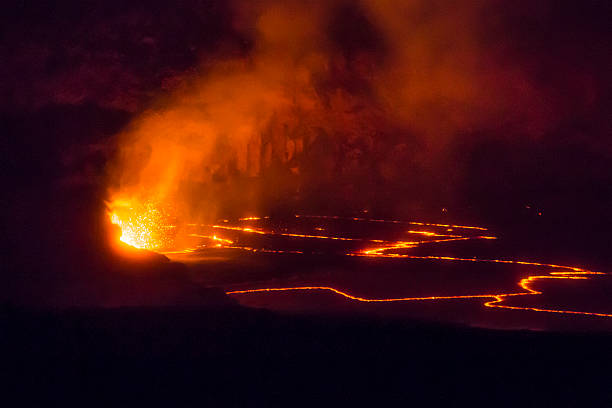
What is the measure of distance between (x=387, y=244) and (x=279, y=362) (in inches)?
240

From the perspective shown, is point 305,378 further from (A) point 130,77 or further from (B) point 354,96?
(B) point 354,96

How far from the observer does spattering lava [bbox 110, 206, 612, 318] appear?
20.7 ft

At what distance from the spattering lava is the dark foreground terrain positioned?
1.32 metres

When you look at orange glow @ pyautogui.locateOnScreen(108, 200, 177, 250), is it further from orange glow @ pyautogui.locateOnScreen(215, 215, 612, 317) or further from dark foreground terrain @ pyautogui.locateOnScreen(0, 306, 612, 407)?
dark foreground terrain @ pyautogui.locateOnScreen(0, 306, 612, 407)

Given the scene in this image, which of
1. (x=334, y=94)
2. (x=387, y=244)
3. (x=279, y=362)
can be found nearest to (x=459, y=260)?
(x=387, y=244)

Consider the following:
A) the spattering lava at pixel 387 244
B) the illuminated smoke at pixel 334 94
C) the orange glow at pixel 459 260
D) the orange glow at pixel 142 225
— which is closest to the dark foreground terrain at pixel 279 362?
the orange glow at pixel 459 260

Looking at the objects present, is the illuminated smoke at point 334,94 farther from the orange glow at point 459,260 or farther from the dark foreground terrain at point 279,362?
the dark foreground terrain at point 279,362

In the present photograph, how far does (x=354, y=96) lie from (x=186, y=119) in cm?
262

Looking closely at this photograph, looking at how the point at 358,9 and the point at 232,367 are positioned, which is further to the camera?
the point at 358,9

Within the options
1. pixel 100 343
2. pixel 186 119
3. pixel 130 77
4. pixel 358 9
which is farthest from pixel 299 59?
pixel 100 343

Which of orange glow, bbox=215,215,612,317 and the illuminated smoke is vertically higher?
the illuminated smoke

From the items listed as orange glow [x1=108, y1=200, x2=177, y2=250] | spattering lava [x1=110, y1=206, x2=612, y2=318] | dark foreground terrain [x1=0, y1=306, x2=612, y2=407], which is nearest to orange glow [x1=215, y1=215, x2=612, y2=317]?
spattering lava [x1=110, y1=206, x2=612, y2=318]

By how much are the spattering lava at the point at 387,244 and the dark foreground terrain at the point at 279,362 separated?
1320 mm

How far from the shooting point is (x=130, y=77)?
7.39 meters
